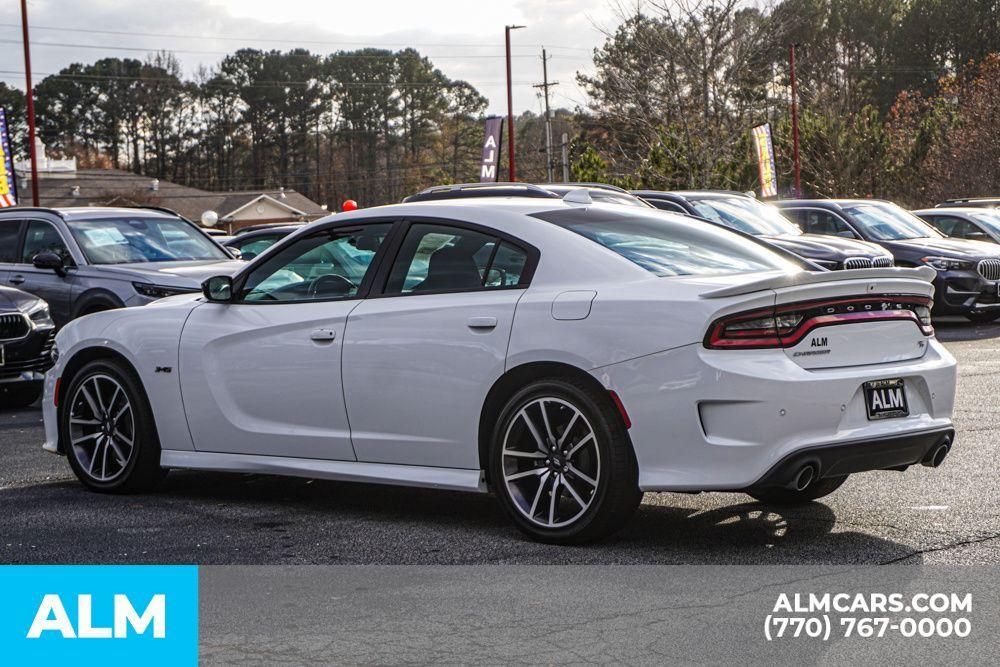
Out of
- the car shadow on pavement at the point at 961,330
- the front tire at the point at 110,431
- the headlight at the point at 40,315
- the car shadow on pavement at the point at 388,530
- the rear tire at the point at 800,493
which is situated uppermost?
the headlight at the point at 40,315

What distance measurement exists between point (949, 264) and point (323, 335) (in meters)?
13.5

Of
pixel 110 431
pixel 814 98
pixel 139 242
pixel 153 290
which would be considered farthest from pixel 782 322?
pixel 814 98

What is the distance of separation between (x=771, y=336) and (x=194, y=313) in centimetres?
331

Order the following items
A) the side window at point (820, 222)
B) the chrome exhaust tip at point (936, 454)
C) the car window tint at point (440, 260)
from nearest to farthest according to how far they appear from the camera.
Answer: the chrome exhaust tip at point (936, 454) < the car window tint at point (440, 260) < the side window at point (820, 222)

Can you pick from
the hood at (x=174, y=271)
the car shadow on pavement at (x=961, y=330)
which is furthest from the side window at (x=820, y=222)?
the hood at (x=174, y=271)

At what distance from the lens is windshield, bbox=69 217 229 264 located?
1340 centimetres

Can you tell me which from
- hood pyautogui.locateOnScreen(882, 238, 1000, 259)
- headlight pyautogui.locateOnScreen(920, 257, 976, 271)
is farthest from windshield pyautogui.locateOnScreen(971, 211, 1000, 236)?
headlight pyautogui.locateOnScreen(920, 257, 976, 271)

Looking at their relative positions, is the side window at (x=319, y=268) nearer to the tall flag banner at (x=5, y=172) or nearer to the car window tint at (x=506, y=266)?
the car window tint at (x=506, y=266)

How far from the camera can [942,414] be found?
5.91 m

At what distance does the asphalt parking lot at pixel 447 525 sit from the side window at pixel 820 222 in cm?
1201

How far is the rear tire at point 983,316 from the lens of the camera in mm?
18062

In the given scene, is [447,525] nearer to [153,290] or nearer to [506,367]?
[506,367]

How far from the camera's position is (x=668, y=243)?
6.24 m

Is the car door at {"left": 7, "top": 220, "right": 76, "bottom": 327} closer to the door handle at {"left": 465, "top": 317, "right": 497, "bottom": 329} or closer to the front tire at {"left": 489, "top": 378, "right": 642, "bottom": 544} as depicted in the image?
the door handle at {"left": 465, "top": 317, "right": 497, "bottom": 329}
